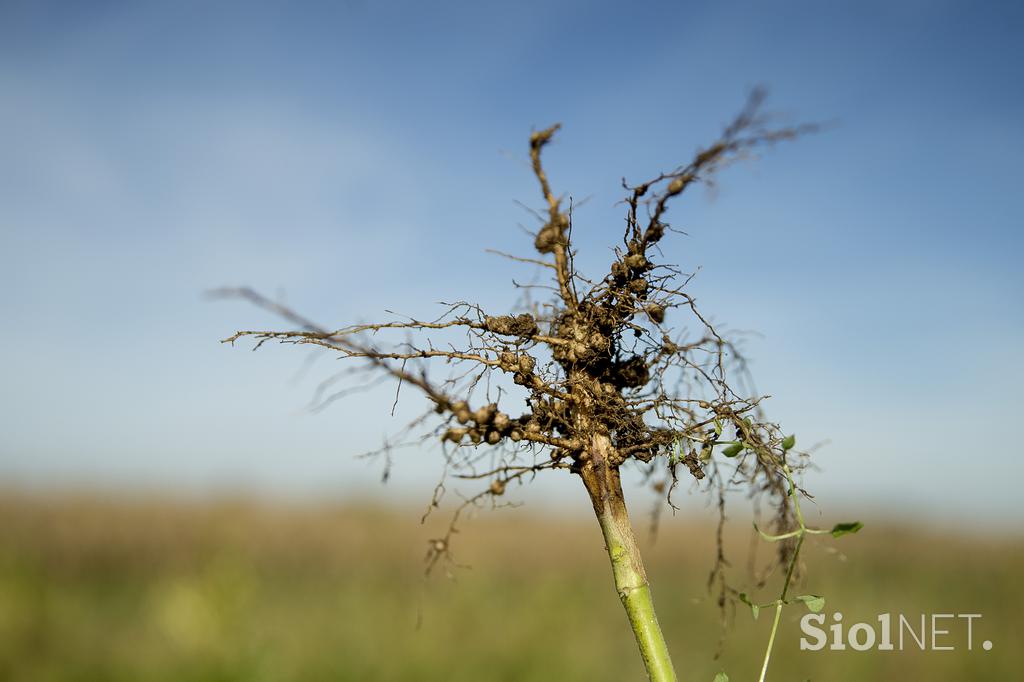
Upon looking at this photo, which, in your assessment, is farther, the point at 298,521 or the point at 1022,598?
the point at 298,521

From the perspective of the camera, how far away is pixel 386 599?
882 centimetres

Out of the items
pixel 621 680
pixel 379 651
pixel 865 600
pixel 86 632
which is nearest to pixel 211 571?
pixel 379 651

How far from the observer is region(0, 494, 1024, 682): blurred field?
5887 mm

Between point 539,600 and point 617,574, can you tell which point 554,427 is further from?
point 539,600

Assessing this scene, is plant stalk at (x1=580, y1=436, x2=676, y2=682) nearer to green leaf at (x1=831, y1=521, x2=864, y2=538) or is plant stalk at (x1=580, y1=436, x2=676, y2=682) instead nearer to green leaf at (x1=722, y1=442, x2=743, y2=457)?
green leaf at (x1=722, y1=442, x2=743, y2=457)

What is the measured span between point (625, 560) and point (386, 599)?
870 centimetres

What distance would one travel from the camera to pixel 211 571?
18.2 ft

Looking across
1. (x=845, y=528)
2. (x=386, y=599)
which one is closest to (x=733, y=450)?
(x=845, y=528)

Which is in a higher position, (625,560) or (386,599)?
(625,560)

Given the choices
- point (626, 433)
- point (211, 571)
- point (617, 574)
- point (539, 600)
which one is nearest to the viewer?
point (617, 574)

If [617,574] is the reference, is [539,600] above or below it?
below

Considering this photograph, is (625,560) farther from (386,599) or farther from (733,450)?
(386,599)

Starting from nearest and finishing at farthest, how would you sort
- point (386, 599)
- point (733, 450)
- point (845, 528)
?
point (845, 528) → point (733, 450) → point (386, 599)

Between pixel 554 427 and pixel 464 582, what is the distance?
9.09 m
